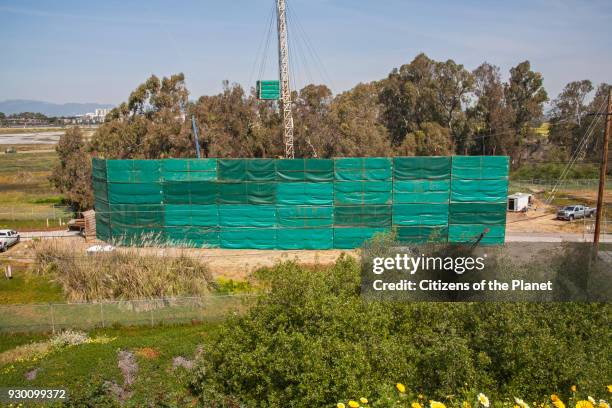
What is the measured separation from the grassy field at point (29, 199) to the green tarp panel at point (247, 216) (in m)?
13.9

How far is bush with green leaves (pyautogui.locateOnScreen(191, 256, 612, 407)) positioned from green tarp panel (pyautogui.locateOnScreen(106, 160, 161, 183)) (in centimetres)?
1701

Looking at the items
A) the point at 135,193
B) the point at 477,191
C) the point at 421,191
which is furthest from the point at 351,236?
the point at 135,193

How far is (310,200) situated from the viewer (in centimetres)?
2738

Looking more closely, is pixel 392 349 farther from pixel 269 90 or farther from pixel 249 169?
pixel 269 90

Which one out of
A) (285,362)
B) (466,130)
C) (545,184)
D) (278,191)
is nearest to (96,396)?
(285,362)

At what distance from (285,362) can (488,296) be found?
441 centimetres

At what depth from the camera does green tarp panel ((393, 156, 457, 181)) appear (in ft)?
88.3

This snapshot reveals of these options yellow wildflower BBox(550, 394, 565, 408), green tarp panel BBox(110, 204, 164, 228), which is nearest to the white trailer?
green tarp panel BBox(110, 204, 164, 228)

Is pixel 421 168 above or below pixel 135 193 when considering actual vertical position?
above

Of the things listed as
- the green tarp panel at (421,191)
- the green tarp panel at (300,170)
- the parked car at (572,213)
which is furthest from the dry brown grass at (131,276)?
the parked car at (572,213)

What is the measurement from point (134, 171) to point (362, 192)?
1200 centimetres

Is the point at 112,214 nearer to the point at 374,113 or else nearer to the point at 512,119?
the point at 374,113

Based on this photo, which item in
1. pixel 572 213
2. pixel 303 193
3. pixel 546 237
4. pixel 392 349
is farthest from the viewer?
pixel 572 213

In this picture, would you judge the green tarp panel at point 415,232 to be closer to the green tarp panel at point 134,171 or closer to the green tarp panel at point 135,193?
the green tarp panel at point 135,193
